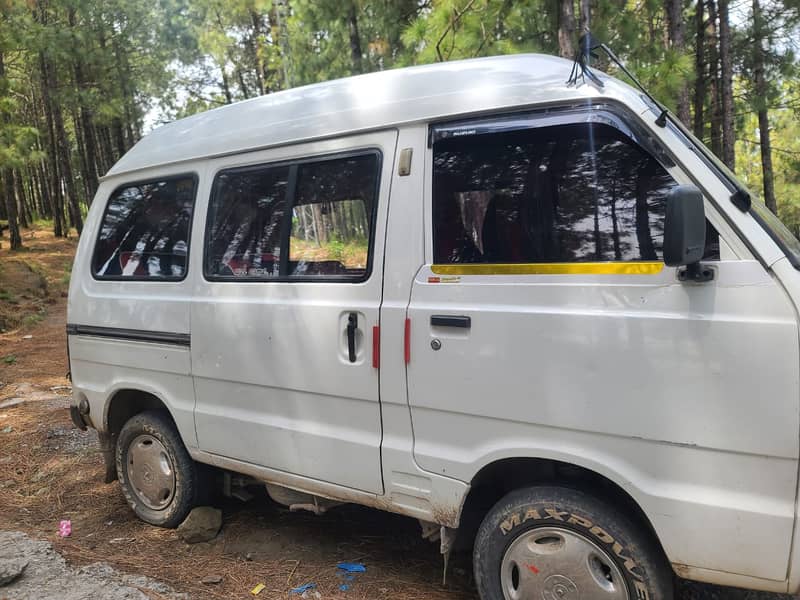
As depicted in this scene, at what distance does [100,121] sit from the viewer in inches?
677

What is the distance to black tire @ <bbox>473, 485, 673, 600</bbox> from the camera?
2.28m

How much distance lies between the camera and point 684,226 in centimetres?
193

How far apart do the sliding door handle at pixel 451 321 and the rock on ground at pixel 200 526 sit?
7.40 ft

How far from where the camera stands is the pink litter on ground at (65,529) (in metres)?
3.97

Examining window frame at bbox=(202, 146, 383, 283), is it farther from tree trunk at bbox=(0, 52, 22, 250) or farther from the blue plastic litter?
tree trunk at bbox=(0, 52, 22, 250)

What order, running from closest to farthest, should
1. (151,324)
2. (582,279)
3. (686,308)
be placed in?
1. (686,308)
2. (582,279)
3. (151,324)

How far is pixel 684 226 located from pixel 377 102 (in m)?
1.59

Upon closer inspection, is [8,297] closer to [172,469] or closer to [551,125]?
[172,469]

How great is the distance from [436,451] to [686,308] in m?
1.21

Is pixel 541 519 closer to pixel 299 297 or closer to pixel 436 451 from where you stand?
pixel 436 451

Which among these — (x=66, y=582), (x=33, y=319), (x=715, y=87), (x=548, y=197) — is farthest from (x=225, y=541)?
(x=715, y=87)

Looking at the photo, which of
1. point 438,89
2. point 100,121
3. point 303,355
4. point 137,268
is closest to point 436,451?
point 303,355

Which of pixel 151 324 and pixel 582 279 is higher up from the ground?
pixel 582 279

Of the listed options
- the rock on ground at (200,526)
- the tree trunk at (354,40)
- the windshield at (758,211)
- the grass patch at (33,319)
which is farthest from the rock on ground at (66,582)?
the grass patch at (33,319)
